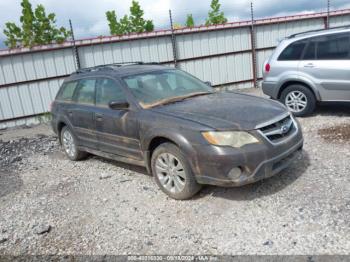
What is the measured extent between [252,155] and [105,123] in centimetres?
225

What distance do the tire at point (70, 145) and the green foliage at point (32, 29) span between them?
13659mm

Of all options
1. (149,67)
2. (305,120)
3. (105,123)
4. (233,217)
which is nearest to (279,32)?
(305,120)

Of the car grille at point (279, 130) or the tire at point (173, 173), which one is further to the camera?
the tire at point (173, 173)

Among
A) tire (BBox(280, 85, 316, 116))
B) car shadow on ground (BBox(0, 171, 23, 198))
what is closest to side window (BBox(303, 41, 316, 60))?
tire (BBox(280, 85, 316, 116))

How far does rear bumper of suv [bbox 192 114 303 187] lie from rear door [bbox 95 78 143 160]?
1.09 m

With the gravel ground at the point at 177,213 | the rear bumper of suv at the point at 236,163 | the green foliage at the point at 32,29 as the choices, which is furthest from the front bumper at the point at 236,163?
the green foliage at the point at 32,29

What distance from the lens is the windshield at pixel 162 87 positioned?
4477 millimetres

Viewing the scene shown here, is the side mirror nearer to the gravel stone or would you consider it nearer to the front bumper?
the front bumper

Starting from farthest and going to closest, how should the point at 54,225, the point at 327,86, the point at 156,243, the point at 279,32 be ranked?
the point at 279,32, the point at 327,86, the point at 54,225, the point at 156,243

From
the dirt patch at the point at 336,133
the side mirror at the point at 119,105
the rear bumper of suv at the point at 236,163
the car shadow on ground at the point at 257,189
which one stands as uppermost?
the side mirror at the point at 119,105

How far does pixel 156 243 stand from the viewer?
3.29 m

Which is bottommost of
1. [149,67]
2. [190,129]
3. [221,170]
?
[221,170]

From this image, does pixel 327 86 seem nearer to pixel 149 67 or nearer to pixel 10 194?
pixel 149 67

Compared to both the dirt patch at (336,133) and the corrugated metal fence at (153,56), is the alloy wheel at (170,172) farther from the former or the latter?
the corrugated metal fence at (153,56)
